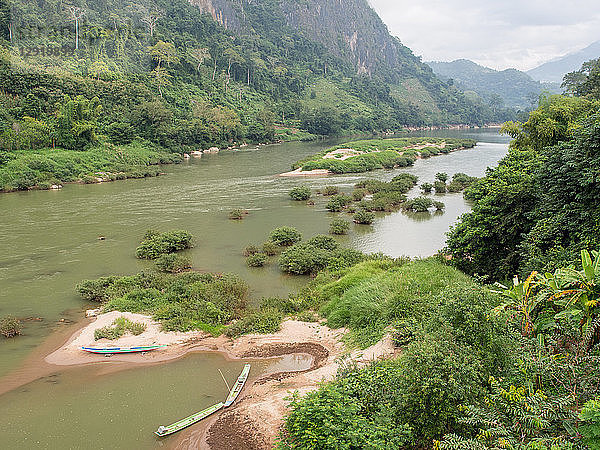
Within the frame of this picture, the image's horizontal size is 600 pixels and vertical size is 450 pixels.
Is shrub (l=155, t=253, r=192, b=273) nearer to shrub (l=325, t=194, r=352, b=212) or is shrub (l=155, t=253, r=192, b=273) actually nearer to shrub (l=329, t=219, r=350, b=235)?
shrub (l=329, t=219, r=350, b=235)

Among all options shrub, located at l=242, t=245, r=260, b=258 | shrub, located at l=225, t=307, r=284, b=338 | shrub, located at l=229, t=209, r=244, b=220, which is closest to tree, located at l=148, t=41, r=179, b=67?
shrub, located at l=229, t=209, r=244, b=220

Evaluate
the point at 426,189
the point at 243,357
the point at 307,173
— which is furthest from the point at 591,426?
the point at 307,173

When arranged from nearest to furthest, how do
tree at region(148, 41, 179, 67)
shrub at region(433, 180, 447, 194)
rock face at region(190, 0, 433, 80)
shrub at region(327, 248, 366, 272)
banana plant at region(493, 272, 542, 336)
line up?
banana plant at region(493, 272, 542, 336) → shrub at region(327, 248, 366, 272) → shrub at region(433, 180, 447, 194) → tree at region(148, 41, 179, 67) → rock face at region(190, 0, 433, 80)

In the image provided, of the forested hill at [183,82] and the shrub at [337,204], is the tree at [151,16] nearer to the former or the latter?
the forested hill at [183,82]

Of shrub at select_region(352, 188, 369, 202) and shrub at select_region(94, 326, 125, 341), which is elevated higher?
shrub at select_region(352, 188, 369, 202)

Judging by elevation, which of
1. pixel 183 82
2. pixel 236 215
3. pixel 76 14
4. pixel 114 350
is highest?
pixel 76 14

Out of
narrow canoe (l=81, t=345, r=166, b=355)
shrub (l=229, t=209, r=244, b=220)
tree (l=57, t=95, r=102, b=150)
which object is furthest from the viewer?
tree (l=57, t=95, r=102, b=150)

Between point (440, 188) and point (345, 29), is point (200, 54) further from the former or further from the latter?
point (345, 29)

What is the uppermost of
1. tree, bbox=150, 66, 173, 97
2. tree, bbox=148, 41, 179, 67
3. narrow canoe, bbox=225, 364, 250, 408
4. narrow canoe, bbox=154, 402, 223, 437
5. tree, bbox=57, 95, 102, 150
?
tree, bbox=148, 41, 179, 67
